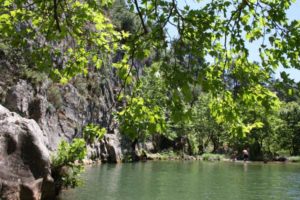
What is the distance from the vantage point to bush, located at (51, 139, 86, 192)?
14.7m

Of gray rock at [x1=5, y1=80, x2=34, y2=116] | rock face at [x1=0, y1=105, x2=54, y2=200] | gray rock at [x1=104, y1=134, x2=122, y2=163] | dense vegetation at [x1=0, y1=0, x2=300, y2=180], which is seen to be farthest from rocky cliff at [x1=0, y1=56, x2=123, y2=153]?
A: dense vegetation at [x1=0, y1=0, x2=300, y2=180]

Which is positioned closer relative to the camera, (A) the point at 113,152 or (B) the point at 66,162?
(B) the point at 66,162

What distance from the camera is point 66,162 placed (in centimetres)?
1487

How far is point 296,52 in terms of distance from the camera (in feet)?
19.6

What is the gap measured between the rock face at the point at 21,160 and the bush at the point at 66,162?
140cm

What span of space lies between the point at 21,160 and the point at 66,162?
8.98 feet

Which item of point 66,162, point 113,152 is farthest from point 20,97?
point 113,152

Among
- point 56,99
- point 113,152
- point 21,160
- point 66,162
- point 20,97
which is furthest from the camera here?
point 113,152

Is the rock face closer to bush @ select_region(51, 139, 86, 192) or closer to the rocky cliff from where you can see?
bush @ select_region(51, 139, 86, 192)

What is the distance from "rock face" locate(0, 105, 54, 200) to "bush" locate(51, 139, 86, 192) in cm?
140

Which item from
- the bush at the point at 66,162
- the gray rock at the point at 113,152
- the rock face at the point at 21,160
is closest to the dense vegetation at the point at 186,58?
the rock face at the point at 21,160

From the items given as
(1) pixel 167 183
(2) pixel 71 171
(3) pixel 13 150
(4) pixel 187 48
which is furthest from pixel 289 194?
(4) pixel 187 48

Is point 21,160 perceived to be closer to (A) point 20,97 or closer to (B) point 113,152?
(A) point 20,97

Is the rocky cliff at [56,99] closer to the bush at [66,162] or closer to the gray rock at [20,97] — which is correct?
the gray rock at [20,97]
